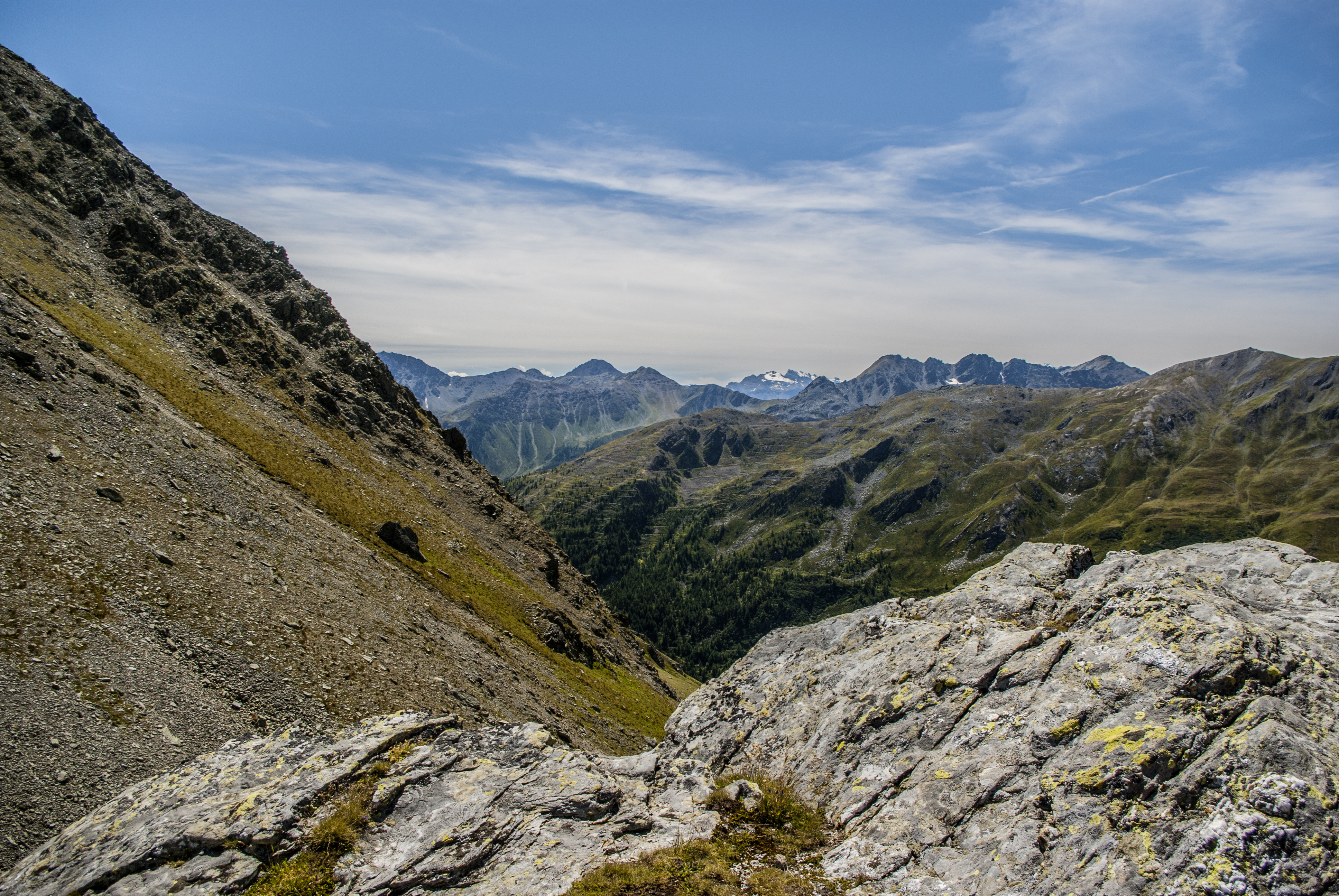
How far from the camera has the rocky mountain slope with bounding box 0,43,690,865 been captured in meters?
20.5

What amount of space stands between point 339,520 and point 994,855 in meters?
47.6

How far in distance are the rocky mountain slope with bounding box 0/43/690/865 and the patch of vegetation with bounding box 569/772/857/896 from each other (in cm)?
1787

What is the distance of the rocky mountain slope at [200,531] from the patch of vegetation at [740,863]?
58.6 feet

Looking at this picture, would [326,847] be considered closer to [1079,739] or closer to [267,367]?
[1079,739]

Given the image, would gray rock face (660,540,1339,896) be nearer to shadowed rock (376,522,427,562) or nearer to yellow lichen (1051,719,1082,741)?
yellow lichen (1051,719,1082,741)

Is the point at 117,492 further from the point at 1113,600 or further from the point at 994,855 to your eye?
the point at 1113,600

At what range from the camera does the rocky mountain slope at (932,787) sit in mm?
12023

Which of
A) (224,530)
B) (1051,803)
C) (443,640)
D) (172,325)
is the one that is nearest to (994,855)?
(1051,803)

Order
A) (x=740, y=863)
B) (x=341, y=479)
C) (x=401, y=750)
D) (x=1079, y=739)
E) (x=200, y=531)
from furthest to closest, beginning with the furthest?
(x=341, y=479), (x=200, y=531), (x=401, y=750), (x=1079, y=739), (x=740, y=863)

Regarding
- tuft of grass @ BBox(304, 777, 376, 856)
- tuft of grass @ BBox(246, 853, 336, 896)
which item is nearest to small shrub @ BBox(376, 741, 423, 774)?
tuft of grass @ BBox(304, 777, 376, 856)

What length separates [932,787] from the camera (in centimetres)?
1596

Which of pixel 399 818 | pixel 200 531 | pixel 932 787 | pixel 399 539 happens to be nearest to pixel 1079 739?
pixel 932 787

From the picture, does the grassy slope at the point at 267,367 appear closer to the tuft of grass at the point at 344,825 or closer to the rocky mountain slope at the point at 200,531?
the rocky mountain slope at the point at 200,531

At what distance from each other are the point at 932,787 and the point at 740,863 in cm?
614
